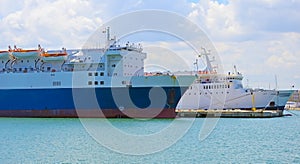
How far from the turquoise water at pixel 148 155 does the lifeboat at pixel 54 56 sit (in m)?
7.24

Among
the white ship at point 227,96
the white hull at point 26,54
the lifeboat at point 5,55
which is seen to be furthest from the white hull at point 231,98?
the lifeboat at point 5,55

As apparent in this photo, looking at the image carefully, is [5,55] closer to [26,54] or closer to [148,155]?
[26,54]

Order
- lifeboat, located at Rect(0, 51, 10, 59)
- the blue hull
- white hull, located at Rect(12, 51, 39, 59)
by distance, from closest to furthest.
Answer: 1. the blue hull
2. white hull, located at Rect(12, 51, 39, 59)
3. lifeboat, located at Rect(0, 51, 10, 59)

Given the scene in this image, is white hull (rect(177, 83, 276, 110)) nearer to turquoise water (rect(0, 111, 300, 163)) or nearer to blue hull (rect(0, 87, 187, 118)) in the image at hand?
blue hull (rect(0, 87, 187, 118))

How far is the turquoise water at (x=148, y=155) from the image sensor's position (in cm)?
1555

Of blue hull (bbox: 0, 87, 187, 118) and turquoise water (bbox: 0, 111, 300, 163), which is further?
blue hull (bbox: 0, 87, 187, 118)

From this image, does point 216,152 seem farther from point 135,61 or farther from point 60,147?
point 135,61

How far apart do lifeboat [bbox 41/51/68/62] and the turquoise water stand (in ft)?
23.7

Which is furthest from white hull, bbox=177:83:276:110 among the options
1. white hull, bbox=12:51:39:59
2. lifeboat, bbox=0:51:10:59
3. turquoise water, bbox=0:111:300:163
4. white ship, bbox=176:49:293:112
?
lifeboat, bbox=0:51:10:59

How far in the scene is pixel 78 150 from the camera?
17078 millimetres

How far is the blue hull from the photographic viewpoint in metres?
29.1

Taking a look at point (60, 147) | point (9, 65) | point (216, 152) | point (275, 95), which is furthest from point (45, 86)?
point (275, 95)

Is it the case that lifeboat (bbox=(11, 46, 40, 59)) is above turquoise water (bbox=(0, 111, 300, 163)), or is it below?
above

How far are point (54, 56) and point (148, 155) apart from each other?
18120 mm
